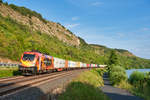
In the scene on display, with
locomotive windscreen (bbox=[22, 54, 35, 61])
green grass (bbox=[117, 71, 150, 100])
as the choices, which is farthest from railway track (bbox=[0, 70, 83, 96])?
green grass (bbox=[117, 71, 150, 100])

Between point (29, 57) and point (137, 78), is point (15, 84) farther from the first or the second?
point (137, 78)

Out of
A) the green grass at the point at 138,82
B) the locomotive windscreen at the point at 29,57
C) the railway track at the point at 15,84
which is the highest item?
the locomotive windscreen at the point at 29,57

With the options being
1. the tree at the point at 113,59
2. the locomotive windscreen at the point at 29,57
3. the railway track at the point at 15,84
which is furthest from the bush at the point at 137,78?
the railway track at the point at 15,84

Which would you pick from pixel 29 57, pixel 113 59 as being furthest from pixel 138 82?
pixel 113 59

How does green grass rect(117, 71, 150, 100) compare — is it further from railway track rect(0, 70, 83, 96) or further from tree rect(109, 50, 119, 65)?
railway track rect(0, 70, 83, 96)

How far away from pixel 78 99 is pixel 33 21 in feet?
384

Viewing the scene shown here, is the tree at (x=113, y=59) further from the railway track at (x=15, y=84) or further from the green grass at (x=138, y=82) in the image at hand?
the railway track at (x=15, y=84)

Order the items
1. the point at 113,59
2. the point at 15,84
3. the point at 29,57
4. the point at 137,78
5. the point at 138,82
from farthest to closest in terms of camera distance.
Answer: the point at 113,59 → the point at 137,78 → the point at 138,82 → the point at 29,57 → the point at 15,84

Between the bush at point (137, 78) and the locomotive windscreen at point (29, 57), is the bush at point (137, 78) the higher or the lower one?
the lower one

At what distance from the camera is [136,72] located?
43.2m

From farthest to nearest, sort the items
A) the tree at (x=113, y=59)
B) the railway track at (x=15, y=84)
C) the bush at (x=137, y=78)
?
the tree at (x=113, y=59)
the bush at (x=137, y=78)
the railway track at (x=15, y=84)

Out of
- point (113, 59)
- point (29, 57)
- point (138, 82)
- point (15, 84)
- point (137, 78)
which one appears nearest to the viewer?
point (15, 84)

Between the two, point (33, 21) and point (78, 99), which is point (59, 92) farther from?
point (33, 21)

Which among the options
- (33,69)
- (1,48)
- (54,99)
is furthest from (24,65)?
(1,48)
